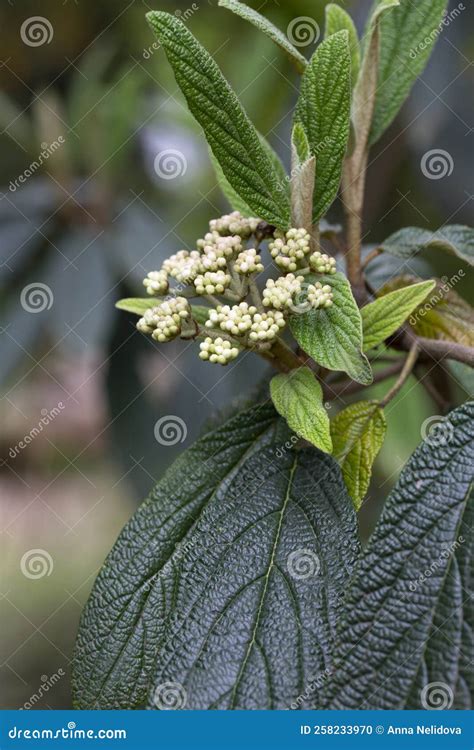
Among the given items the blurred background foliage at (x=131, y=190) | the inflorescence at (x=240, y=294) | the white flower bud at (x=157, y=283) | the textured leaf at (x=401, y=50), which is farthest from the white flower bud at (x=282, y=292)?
the blurred background foliage at (x=131, y=190)

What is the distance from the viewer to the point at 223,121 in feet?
1.74

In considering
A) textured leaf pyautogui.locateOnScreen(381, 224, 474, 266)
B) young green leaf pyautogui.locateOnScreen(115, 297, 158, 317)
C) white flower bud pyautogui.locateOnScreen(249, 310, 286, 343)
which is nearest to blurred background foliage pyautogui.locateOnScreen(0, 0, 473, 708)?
textured leaf pyautogui.locateOnScreen(381, 224, 474, 266)

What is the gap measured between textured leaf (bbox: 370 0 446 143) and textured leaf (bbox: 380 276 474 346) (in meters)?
0.15

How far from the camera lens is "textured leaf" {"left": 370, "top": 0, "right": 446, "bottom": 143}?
70 centimetres

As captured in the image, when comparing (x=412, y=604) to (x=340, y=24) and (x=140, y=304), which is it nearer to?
(x=140, y=304)

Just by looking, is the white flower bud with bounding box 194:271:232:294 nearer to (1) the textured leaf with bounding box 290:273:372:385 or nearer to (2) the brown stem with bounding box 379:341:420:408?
(1) the textured leaf with bounding box 290:273:372:385

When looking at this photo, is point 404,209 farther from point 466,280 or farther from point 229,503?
point 229,503

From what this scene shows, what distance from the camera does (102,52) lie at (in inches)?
53.3

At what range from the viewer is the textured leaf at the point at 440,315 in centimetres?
69

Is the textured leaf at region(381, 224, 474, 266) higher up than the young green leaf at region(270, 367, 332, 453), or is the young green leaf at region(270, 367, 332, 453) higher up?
the textured leaf at region(381, 224, 474, 266)

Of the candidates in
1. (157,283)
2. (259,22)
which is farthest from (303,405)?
(259,22)

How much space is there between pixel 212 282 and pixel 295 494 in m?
0.19

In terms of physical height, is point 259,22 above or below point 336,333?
above

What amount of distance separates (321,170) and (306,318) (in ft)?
0.37
